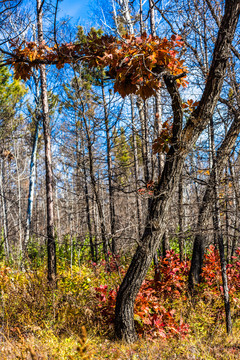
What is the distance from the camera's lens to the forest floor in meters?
3.06

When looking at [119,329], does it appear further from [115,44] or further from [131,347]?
[115,44]

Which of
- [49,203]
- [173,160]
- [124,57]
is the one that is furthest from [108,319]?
[124,57]

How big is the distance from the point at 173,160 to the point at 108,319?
8.31 feet

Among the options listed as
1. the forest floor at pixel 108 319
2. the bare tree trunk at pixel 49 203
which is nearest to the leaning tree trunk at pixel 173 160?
the forest floor at pixel 108 319

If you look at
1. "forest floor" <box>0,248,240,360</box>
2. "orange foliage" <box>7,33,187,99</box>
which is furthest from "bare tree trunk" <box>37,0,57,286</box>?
"orange foliage" <box>7,33,187,99</box>

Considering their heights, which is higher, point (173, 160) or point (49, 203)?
point (173, 160)

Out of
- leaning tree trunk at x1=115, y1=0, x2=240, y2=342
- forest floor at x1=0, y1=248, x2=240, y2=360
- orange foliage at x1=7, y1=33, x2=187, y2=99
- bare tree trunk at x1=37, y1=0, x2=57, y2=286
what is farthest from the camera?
bare tree trunk at x1=37, y1=0, x2=57, y2=286

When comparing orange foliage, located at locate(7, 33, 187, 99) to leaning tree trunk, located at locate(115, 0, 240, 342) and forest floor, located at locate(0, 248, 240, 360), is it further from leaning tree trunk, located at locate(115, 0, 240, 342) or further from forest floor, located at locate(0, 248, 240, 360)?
forest floor, located at locate(0, 248, 240, 360)

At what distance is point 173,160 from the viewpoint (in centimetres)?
293

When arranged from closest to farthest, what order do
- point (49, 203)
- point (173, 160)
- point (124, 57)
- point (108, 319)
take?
point (124, 57) < point (173, 160) < point (108, 319) < point (49, 203)

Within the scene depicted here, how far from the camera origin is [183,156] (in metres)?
2.90

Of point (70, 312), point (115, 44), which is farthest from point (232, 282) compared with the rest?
point (115, 44)

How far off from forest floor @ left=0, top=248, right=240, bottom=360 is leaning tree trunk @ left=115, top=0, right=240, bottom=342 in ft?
0.96

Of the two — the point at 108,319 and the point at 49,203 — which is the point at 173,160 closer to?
the point at 108,319
